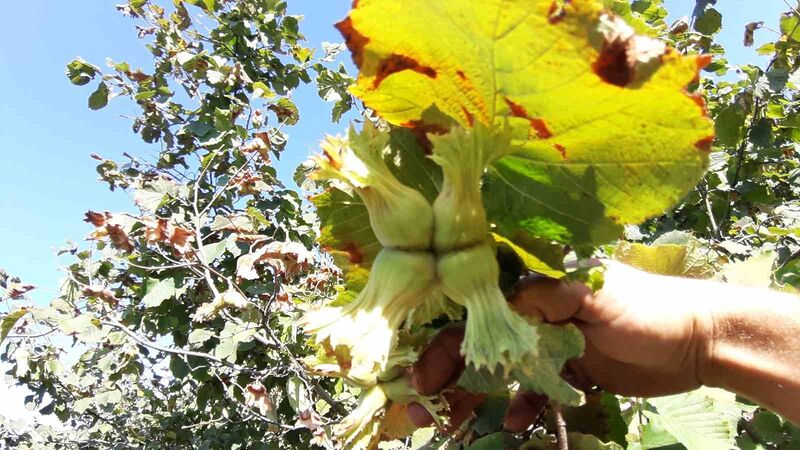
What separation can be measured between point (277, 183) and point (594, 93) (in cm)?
429

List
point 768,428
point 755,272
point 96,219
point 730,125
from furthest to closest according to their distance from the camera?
point 730,125, point 96,219, point 768,428, point 755,272

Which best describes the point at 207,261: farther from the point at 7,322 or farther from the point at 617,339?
the point at 617,339

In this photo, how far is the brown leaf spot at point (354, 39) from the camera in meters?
0.68

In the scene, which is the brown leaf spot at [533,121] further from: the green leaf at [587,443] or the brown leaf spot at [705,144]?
the green leaf at [587,443]

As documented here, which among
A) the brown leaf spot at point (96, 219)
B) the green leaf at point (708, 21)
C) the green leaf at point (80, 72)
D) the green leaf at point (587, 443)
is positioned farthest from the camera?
the green leaf at point (80, 72)

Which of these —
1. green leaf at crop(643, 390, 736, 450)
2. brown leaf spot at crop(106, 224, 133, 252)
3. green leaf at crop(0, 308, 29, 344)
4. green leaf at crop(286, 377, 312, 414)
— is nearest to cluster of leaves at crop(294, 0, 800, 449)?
green leaf at crop(643, 390, 736, 450)

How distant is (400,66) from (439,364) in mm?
542

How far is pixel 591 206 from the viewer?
31.5 inches

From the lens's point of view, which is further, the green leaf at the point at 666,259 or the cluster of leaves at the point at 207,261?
the cluster of leaves at the point at 207,261

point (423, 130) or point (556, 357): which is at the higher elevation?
point (423, 130)

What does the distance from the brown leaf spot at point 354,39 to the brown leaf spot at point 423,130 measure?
0.13m

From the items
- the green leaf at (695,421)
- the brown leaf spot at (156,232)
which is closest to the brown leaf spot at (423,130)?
the green leaf at (695,421)

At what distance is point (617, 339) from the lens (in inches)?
44.1

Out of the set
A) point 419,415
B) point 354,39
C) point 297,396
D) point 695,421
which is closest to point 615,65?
point 354,39
